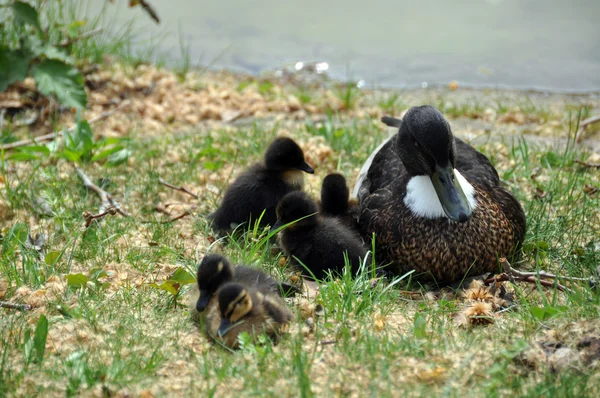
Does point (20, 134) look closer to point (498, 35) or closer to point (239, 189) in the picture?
point (239, 189)

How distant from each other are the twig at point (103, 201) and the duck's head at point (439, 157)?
1.86 metres

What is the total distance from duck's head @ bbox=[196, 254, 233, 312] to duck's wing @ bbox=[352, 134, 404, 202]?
1517 mm

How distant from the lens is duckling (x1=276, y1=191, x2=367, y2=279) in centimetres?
395

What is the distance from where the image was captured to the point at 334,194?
438 centimetres

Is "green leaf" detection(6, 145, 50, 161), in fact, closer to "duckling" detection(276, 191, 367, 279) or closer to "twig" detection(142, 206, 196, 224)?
"twig" detection(142, 206, 196, 224)

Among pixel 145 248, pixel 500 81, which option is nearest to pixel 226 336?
pixel 145 248

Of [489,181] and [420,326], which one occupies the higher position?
[489,181]

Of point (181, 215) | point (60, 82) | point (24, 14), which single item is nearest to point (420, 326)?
point (181, 215)

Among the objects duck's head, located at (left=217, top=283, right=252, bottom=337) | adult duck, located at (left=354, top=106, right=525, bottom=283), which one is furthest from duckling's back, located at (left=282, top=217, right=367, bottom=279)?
duck's head, located at (left=217, top=283, right=252, bottom=337)

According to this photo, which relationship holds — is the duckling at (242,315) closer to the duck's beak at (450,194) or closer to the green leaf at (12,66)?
the duck's beak at (450,194)

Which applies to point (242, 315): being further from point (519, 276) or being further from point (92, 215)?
point (92, 215)

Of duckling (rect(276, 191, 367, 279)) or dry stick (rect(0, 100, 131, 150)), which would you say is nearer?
duckling (rect(276, 191, 367, 279))

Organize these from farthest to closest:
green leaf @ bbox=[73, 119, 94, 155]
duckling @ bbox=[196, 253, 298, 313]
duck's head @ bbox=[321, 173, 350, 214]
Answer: green leaf @ bbox=[73, 119, 94, 155]
duck's head @ bbox=[321, 173, 350, 214]
duckling @ bbox=[196, 253, 298, 313]

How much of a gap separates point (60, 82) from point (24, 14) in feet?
1.89
